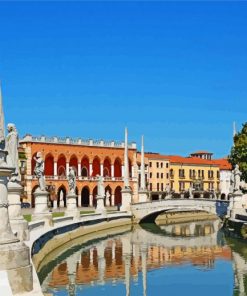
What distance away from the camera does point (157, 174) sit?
10031 centimetres

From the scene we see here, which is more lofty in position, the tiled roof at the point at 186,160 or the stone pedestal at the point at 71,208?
the tiled roof at the point at 186,160

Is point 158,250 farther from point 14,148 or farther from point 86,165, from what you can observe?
point 86,165

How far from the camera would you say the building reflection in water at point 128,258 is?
21.8 metres

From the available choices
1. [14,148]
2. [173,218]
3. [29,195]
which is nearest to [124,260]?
[14,148]

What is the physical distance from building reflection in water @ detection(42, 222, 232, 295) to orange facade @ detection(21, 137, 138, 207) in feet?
116

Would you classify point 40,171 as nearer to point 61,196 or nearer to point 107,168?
point 61,196

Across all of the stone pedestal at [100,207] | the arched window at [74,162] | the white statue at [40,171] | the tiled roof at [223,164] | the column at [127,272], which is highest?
the tiled roof at [223,164]

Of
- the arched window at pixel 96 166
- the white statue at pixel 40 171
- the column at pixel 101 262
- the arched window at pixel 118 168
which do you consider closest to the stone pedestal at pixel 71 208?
the column at pixel 101 262

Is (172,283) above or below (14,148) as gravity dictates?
below

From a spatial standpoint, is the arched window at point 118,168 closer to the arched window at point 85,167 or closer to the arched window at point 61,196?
the arched window at point 85,167

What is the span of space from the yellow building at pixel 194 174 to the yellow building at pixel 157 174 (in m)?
1.76

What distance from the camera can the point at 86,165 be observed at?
83750 mm

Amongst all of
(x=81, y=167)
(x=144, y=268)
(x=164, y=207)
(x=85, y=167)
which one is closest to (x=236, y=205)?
(x=164, y=207)

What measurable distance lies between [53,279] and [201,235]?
24712mm
